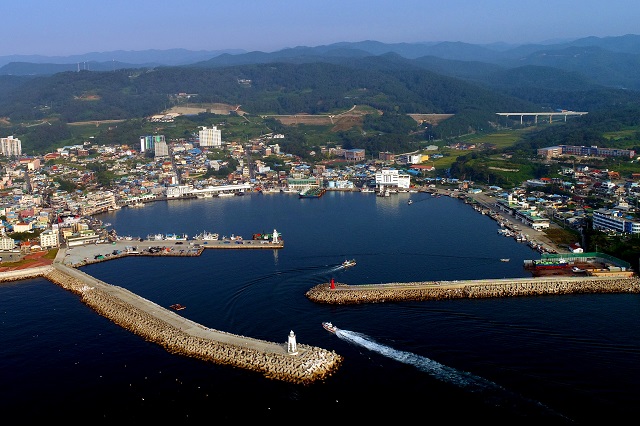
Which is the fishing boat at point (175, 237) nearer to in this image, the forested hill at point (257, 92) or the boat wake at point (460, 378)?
the boat wake at point (460, 378)

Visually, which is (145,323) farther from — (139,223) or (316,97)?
(316,97)

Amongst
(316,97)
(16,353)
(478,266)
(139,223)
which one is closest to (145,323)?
(16,353)

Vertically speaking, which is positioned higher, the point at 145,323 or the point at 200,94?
the point at 200,94

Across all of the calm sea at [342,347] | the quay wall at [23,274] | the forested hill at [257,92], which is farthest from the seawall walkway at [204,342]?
the forested hill at [257,92]

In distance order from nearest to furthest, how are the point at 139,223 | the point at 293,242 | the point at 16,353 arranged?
the point at 16,353
the point at 293,242
the point at 139,223

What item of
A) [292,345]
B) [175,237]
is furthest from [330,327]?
[175,237]

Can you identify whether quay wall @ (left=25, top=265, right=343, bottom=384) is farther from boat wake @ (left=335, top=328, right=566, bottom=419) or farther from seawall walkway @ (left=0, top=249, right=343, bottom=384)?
boat wake @ (left=335, top=328, right=566, bottom=419)
